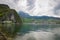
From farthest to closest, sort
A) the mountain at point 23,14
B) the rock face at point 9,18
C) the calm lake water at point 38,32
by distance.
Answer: the mountain at point 23,14 → the rock face at point 9,18 → the calm lake water at point 38,32

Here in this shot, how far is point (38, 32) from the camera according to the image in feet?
28.8

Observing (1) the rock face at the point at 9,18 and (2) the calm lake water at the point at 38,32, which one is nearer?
(2) the calm lake water at the point at 38,32

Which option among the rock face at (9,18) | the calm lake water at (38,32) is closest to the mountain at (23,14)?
the rock face at (9,18)

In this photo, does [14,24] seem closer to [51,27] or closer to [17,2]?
[17,2]

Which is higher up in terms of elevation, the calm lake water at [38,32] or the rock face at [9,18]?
the rock face at [9,18]

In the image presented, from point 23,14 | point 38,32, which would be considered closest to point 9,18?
point 23,14

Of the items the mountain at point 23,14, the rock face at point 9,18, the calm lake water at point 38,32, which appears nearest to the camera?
the calm lake water at point 38,32

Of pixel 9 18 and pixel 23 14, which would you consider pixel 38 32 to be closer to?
pixel 23 14

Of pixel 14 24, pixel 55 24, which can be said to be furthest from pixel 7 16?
pixel 55 24

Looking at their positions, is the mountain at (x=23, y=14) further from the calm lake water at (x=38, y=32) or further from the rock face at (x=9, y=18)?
the calm lake water at (x=38, y=32)

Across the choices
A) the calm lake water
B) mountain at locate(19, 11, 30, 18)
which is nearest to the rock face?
mountain at locate(19, 11, 30, 18)

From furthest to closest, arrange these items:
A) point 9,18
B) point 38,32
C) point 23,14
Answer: point 9,18 → point 23,14 → point 38,32

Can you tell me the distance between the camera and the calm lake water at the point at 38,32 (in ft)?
25.4

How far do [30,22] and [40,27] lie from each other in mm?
825
